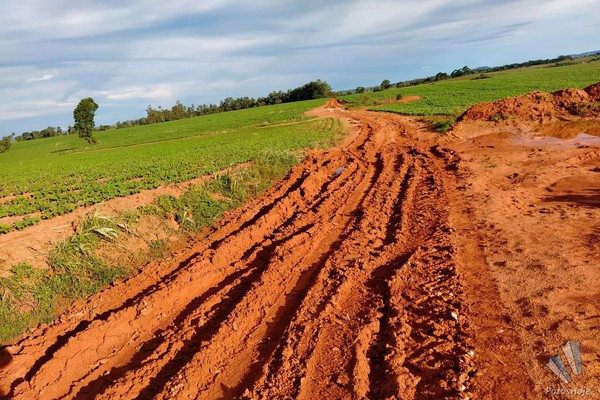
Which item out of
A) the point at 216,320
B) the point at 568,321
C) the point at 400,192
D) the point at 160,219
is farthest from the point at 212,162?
the point at 568,321

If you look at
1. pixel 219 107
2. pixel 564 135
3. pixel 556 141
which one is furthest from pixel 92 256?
pixel 219 107

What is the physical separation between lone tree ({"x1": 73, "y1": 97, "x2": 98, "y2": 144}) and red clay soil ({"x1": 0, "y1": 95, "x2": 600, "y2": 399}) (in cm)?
4071

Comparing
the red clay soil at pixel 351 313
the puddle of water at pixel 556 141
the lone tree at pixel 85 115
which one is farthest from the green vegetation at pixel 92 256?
the lone tree at pixel 85 115

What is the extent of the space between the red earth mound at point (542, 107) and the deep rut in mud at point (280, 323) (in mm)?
12668

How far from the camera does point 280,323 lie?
493 cm

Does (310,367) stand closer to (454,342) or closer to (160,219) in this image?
(454,342)

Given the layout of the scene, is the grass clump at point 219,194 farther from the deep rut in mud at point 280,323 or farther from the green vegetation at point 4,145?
the green vegetation at point 4,145

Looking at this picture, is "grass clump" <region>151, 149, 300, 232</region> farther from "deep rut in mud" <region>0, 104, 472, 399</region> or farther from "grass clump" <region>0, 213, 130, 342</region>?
"grass clump" <region>0, 213, 130, 342</region>

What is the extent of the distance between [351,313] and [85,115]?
45.4 m

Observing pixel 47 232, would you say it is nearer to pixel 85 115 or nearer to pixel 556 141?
pixel 556 141

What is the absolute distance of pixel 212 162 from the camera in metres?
16.4

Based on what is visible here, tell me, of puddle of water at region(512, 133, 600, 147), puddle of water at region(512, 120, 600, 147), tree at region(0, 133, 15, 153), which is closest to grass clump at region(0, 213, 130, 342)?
puddle of water at region(512, 133, 600, 147)

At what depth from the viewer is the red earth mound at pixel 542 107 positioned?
17.4 meters

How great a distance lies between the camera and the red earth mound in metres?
17.4
